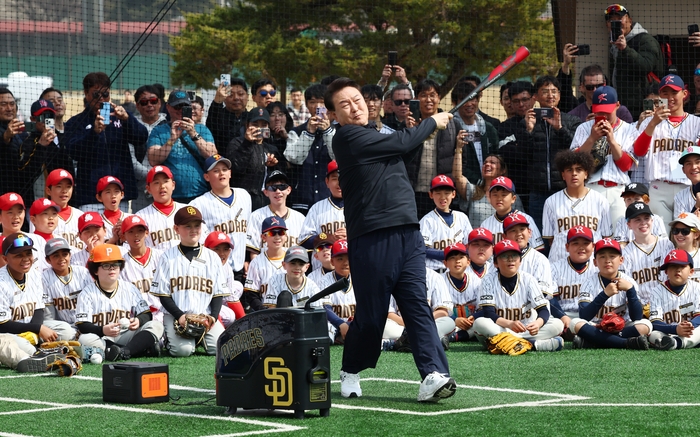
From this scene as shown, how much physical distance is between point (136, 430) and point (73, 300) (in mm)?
4403

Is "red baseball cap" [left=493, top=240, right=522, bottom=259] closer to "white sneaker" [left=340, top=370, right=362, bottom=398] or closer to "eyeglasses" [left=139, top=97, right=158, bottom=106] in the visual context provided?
"white sneaker" [left=340, top=370, right=362, bottom=398]

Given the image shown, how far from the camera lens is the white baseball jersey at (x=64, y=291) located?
368 inches

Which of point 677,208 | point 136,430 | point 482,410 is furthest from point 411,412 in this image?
point 677,208

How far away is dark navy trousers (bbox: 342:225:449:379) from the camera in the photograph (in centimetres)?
591

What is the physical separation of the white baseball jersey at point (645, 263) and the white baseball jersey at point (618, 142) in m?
1.01

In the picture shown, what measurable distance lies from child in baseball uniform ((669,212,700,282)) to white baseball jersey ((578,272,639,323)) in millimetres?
565

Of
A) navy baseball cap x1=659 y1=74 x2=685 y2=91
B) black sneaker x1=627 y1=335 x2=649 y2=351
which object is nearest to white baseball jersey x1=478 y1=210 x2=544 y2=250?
black sneaker x1=627 y1=335 x2=649 y2=351

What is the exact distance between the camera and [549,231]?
10383mm

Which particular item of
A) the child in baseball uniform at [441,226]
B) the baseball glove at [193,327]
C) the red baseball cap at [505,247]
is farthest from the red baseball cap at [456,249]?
the baseball glove at [193,327]

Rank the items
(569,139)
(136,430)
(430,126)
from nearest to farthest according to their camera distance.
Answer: (136,430) → (430,126) → (569,139)

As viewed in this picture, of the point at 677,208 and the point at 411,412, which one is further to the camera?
the point at 677,208

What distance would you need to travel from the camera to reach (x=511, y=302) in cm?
937

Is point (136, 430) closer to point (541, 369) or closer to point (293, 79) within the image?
point (541, 369)

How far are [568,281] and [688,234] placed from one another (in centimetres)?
118
